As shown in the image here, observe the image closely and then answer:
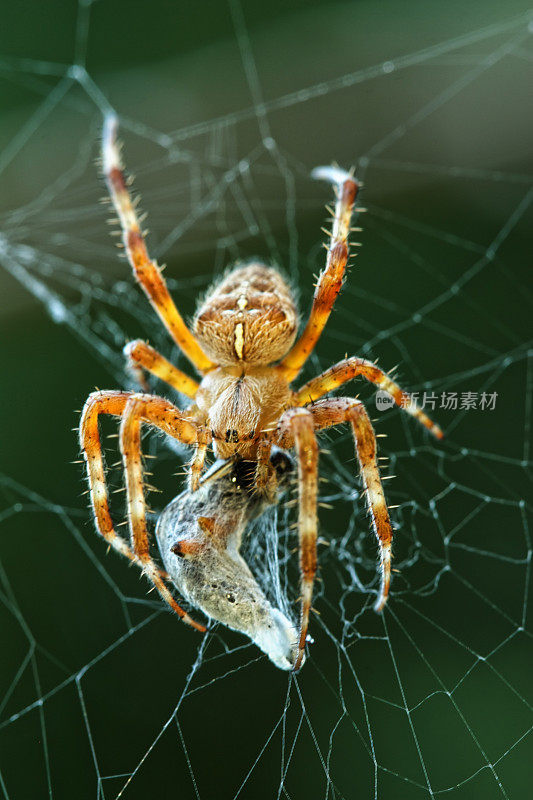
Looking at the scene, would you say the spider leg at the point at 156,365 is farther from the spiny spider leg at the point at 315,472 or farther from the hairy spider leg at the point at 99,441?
the spiny spider leg at the point at 315,472

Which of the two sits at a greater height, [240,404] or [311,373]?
[311,373]

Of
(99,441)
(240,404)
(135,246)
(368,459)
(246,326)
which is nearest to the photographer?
(368,459)

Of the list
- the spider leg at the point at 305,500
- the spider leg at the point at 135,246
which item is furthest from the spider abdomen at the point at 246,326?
the spider leg at the point at 305,500

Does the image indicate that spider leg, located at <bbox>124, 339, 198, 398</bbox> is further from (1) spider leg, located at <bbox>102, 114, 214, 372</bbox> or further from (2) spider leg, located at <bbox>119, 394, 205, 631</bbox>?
(2) spider leg, located at <bbox>119, 394, 205, 631</bbox>

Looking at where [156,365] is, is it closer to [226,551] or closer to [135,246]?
[135,246]

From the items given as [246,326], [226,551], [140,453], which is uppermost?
[246,326]

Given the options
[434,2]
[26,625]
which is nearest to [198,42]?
[434,2]

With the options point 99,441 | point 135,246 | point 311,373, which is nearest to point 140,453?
point 99,441
